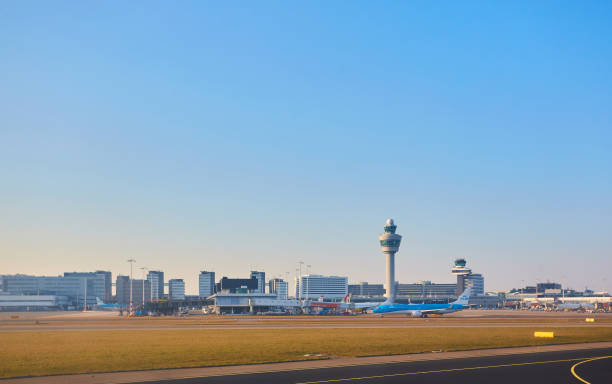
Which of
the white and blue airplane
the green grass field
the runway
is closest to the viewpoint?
the runway

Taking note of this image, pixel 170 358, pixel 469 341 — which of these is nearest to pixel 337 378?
pixel 170 358

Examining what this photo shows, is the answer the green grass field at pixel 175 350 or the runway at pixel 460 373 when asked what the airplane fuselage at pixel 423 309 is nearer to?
the green grass field at pixel 175 350

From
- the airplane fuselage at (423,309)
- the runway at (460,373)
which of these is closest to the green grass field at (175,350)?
the runway at (460,373)

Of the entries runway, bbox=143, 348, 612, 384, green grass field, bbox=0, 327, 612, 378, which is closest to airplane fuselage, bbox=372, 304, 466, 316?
green grass field, bbox=0, 327, 612, 378

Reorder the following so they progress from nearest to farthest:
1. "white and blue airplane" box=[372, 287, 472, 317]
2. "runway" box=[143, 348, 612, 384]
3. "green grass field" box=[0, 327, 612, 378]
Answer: "runway" box=[143, 348, 612, 384] → "green grass field" box=[0, 327, 612, 378] → "white and blue airplane" box=[372, 287, 472, 317]

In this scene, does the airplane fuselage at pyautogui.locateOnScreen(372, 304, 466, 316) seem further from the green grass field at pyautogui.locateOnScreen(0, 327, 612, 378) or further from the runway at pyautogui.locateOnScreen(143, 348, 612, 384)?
the runway at pyautogui.locateOnScreen(143, 348, 612, 384)

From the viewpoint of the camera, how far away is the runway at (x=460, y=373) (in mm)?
32562

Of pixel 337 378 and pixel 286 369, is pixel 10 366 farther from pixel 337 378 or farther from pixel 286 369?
pixel 337 378

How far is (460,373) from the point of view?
35.3 meters

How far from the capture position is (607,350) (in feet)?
166

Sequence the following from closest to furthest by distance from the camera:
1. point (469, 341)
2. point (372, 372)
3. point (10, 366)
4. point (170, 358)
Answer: point (372, 372)
point (10, 366)
point (170, 358)
point (469, 341)

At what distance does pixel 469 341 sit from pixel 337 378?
32.0 metres

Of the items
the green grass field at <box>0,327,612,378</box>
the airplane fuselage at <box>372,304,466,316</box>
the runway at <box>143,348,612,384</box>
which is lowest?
the airplane fuselage at <box>372,304,466,316</box>

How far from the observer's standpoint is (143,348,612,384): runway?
32562mm
